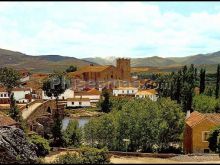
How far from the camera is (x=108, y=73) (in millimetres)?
148125

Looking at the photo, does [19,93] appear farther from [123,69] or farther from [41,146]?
[41,146]

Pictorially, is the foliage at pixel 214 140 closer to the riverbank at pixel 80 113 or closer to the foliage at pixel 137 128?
the foliage at pixel 137 128

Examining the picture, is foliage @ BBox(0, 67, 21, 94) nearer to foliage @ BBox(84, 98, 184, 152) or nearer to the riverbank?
the riverbank

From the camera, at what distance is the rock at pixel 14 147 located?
33.5 metres

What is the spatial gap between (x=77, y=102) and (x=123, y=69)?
50.2 m

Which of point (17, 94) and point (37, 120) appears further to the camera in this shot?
point (17, 94)

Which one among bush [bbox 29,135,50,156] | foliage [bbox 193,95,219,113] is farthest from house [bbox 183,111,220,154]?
foliage [bbox 193,95,219,113]

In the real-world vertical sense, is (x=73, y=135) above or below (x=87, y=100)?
below

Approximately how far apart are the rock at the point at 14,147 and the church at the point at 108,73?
109 metres

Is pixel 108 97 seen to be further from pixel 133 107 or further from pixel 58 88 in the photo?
pixel 133 107

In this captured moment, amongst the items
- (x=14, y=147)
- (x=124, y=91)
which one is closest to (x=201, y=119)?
(x=14, y=147)

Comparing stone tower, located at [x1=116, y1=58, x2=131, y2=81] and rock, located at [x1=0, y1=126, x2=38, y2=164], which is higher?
stone tower, located at [x1=116, y1=58, x2=131, y2=81]

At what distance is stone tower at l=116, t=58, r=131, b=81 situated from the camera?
149750 millimetres

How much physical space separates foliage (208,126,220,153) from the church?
10470cm
